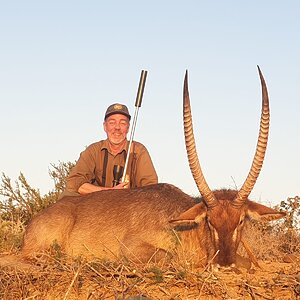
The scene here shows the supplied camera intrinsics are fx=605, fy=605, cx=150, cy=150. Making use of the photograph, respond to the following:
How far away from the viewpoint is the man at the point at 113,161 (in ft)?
31.3

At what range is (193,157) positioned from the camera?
6703 millimetres

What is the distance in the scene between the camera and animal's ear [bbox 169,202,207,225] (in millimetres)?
6730

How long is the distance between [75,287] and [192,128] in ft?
7.22

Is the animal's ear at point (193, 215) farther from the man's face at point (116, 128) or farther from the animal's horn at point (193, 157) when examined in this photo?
the man's face at point (116, 128)

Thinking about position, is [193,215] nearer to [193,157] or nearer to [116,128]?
[193,157]

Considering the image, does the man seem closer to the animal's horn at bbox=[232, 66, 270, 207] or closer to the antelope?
the antelope

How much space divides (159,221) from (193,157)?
1.13 meters

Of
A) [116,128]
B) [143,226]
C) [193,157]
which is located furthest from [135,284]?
[116,128]

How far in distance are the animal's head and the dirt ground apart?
0.72 metres

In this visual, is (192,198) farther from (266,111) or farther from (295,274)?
(295,274)

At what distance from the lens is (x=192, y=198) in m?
7.82

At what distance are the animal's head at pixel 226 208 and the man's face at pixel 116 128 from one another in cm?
331

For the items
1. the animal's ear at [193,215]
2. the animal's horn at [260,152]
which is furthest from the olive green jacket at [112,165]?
the animal's horn at [260,152]

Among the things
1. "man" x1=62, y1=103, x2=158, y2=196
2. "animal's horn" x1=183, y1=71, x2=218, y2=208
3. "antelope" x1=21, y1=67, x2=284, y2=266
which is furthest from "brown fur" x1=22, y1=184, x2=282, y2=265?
"man" x1=62, y1=103, x2=158, y2=196
